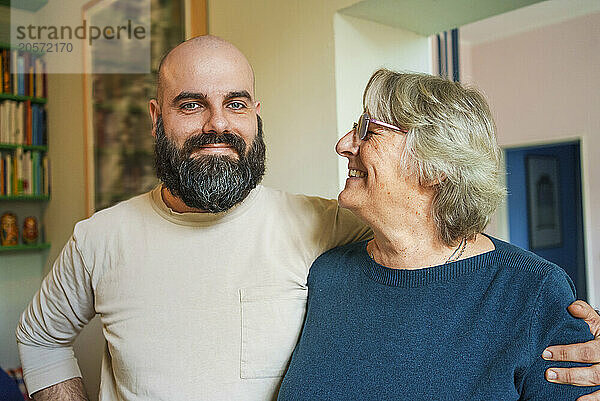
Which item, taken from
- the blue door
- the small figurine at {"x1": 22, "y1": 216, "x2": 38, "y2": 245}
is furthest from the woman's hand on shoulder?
the blue door

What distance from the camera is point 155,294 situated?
1403 mm

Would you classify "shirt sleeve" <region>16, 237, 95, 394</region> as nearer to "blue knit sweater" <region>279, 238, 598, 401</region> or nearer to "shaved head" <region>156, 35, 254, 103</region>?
"shaved head" <region>156, 35, 254, 103</region>

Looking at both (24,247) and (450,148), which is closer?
(450,148)

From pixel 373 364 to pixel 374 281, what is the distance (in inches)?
7.5

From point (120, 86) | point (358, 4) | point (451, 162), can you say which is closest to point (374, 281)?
point (451, 162)

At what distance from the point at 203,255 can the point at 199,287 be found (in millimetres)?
83

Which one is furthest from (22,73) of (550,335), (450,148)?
(550,335)

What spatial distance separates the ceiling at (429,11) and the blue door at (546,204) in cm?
439

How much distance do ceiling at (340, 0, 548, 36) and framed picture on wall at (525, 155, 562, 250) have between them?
15.3 ft

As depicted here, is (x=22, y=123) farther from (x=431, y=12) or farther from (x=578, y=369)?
(x=578, y=369)

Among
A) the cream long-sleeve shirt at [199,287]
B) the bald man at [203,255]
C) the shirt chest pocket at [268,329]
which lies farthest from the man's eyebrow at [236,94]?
the shirt chest pocket at [268,329]

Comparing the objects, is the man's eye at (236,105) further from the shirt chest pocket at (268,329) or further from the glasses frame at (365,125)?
the shirt chest pocket at (268,329)

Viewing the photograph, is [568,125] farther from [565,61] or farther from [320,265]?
[320,265]

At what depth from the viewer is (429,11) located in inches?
72.7
